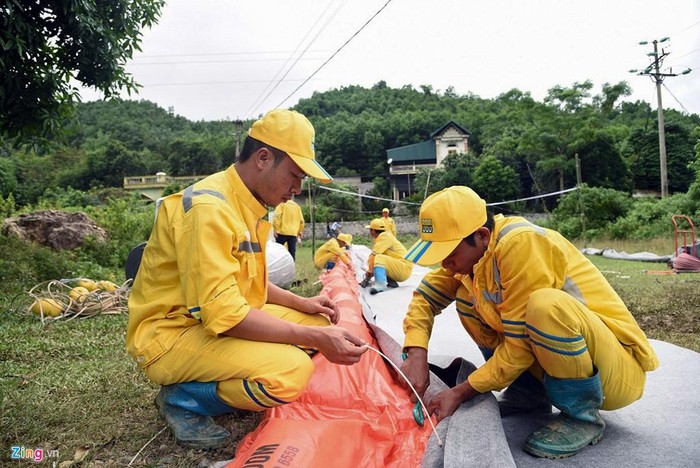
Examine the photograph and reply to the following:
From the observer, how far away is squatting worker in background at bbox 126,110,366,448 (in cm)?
153

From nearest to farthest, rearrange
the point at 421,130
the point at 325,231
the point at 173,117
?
the point at 325,231, the point at 421,130, the point at 173,117

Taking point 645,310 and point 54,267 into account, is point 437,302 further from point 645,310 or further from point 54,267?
point 54,267

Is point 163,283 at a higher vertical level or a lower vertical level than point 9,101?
lower

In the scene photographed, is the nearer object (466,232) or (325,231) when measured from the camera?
(466,232)

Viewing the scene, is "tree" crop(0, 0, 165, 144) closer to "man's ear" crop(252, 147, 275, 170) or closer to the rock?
"man's ear" crop(252, 147, 275, 170)

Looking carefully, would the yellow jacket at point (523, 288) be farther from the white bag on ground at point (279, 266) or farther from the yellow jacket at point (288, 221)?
the yellow jacket at point (288, 221)

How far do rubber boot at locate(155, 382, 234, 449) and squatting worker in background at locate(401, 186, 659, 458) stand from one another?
29.9 inches

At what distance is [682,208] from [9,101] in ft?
53.2

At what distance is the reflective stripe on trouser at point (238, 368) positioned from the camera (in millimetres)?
1576

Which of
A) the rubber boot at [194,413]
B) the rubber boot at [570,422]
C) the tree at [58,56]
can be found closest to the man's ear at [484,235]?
the rubber boot at [570,422]

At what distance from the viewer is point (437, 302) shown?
2.08 meters

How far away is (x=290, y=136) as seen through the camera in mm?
1743

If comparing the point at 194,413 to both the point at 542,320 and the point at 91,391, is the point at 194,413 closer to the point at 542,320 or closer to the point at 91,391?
the point at 91,391

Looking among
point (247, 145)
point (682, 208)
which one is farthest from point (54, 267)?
point (682, 208)
